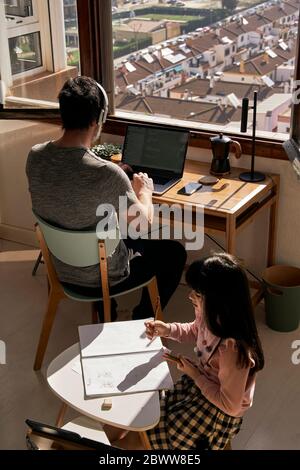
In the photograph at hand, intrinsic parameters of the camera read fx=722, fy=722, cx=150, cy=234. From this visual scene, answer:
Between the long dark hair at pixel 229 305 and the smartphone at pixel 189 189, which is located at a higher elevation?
the long dark hair at pixel 229 305

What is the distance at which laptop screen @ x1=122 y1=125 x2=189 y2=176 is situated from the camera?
3.30 metres

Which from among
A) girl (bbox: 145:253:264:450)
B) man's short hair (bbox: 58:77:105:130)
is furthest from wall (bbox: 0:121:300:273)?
girl (bbox: 145:253:264:450)

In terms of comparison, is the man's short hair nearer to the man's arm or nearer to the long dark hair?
the man's arm

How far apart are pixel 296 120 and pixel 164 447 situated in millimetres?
1676

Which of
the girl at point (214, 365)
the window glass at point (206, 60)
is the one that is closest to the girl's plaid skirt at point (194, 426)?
the girl at point (214, 365)

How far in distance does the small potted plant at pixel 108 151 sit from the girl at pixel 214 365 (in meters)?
1.38

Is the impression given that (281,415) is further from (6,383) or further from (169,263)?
(6,383)

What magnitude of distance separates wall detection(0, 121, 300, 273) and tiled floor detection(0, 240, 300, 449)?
0.29 meters

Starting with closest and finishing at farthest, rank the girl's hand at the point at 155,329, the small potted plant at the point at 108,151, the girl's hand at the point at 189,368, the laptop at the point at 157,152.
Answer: the girl's hand at the point at 189,368 < the girl's hand at the point at 155,329 < the laptop at the point at 157,152 < the small potted plant at the point at 108,151

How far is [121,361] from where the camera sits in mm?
2270

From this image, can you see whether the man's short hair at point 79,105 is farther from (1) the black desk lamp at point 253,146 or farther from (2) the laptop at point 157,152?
(1) the black desk lamp at point 253,146

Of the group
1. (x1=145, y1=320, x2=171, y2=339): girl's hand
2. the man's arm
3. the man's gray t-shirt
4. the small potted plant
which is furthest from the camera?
the small potted plant

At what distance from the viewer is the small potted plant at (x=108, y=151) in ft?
11.5

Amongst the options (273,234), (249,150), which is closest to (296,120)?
(249,150)
